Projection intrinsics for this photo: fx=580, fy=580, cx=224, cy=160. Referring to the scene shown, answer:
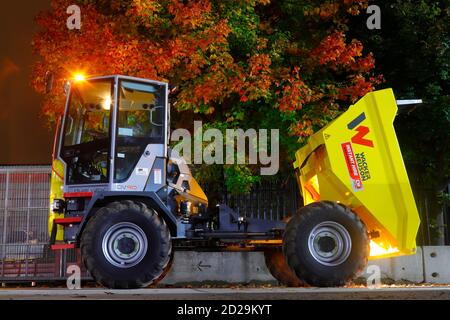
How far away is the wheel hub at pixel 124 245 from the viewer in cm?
812

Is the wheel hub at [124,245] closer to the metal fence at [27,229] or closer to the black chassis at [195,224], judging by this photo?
the black chassis at [195,224]

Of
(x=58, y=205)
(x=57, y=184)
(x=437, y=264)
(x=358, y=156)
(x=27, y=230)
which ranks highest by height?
(x=358, y=156)

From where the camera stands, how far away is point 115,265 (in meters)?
8.09

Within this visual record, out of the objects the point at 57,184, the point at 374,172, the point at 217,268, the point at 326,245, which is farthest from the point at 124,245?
the point at 217,268

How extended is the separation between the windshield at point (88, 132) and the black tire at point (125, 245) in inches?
33.0

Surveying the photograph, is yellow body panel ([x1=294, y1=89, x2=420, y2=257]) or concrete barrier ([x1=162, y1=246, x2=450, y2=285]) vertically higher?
yellow body panel ([x1=294, y1=89, x2=420, y2=257])

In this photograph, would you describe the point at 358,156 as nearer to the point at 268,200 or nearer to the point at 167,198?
the point at 167,198

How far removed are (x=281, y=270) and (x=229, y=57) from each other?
481 centimetres

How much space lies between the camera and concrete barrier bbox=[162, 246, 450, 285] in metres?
12.7

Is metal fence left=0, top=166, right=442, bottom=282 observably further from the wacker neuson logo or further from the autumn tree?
the wacker neuson logo

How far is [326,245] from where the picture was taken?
842 cm

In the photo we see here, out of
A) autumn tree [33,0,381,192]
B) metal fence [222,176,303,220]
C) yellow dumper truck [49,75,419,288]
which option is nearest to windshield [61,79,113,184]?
yellow dumper truck [49,75,419,288]
